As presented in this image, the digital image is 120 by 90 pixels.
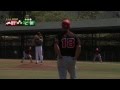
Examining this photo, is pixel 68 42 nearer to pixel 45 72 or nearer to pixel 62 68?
pixel 62 68

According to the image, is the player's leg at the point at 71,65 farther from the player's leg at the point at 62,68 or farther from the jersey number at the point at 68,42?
the jersey number at the point at 68,42

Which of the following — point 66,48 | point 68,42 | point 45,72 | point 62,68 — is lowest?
point 45,72

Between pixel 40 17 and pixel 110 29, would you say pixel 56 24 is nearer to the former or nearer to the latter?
pixel 110 29

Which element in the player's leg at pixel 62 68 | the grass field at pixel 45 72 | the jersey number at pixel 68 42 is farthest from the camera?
the grass field at pixel 45 72

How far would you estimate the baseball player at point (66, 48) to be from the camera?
10.8 metres

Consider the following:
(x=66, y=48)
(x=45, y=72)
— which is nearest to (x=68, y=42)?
(x=66, y=48)

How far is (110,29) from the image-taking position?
41688 millimetres

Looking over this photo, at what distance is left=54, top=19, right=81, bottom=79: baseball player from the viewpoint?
35.5 ft

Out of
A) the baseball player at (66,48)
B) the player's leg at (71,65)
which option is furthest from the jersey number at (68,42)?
the player's leg at (71,65)

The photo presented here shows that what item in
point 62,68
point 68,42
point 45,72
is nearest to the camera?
point 68,42

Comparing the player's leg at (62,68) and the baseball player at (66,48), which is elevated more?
the baseball player at (66,48)

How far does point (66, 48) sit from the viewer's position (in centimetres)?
1088

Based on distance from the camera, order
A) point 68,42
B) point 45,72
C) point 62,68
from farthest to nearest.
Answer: point 45,72 → point 62,68 → point 68,42
